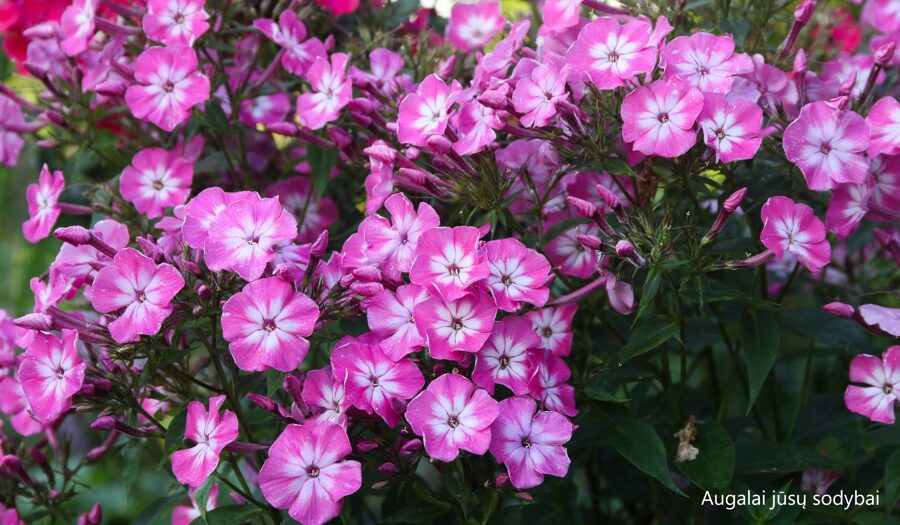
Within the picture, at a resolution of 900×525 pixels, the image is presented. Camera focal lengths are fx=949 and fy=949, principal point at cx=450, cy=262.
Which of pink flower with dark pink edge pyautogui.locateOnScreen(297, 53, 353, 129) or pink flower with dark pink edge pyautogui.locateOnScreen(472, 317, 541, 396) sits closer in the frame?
pink flower with dark pink edge pyautogui.locateOnScreen(472, 317, 541, 396)

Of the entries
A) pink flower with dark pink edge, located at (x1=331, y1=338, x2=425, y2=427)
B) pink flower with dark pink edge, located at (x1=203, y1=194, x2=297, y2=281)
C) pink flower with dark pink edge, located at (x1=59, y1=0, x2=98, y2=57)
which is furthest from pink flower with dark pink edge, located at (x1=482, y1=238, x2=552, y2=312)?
pink flower with dark pink edge, located at (x1=59, y1=0, x2=98, y2=57)

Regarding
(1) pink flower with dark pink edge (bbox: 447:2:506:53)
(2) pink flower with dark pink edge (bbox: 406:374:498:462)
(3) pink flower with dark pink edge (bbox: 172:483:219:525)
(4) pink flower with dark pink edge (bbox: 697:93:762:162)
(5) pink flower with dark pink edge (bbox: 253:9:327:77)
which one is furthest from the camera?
(1) pink flower with dark pink edge (bbox: 447:2:506:53)

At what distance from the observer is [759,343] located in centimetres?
126

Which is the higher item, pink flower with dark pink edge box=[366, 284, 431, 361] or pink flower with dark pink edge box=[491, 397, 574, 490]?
pink flower with dark pink edge box=[366, 284, 431, 361]

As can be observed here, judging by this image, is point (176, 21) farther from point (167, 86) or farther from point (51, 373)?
point (51, 373)

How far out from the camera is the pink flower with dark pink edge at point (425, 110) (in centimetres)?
125

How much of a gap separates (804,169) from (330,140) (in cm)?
71

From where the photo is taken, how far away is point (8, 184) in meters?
3.17

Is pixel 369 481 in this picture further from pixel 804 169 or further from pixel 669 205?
pixel 804 169

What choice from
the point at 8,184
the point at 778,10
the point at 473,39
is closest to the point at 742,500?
the point at 778,10

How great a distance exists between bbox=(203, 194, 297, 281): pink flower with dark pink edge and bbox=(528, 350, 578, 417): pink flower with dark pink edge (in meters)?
0.33

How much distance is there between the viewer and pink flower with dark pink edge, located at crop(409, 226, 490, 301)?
3.55ft

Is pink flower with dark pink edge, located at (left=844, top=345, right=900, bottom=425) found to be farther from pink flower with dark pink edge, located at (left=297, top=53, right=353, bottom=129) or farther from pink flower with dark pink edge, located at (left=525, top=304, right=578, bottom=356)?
pink flower with dark pink edge, located at (left=297, top=53, right=353, bottom=129)

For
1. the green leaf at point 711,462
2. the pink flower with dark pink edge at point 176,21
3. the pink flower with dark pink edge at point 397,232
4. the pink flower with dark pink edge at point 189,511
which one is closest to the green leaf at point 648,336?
the green leaf at point 711,462
